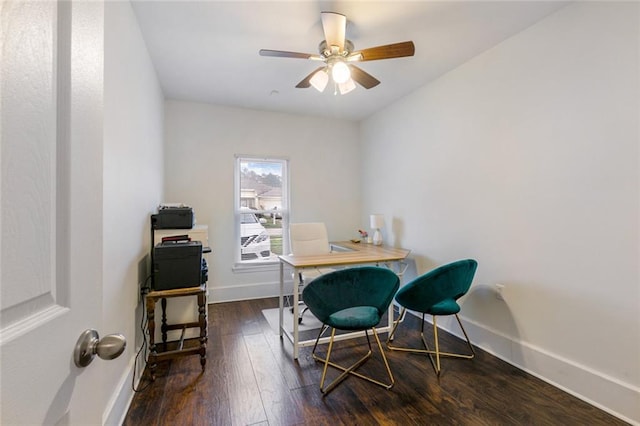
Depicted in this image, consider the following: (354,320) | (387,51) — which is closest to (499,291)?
(354,320)

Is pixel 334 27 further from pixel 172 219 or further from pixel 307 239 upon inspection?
pixel 307 239

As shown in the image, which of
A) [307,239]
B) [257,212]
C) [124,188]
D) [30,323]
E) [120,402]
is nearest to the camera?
[30,323]

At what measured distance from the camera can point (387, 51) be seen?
207 cm

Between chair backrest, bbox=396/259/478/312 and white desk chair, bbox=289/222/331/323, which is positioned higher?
white desk chair, bbox=289/222/331/323

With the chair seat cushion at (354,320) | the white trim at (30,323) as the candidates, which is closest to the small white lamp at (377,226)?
the chair seat cushion at (354,320)

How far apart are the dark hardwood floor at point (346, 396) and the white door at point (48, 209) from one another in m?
1.43

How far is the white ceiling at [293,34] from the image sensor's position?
2.01 meters

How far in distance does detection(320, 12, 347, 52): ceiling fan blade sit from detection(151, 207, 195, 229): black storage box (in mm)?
1911

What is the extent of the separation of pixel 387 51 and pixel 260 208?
2.75 m

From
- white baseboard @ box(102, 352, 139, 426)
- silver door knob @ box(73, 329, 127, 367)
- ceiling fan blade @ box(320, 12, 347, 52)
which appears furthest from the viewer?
ceiling fan blade @ box(320, 12, 347, 52)

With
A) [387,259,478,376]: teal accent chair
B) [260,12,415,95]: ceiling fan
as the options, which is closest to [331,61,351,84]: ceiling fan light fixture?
[260,12,415,95]: ceiling fan

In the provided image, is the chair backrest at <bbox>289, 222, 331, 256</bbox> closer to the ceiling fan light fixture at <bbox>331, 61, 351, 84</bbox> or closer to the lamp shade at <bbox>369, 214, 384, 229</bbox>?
the lamp shade at <bbox>369, 214, 384, 229</bbox>

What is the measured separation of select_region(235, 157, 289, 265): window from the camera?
4.08 metres

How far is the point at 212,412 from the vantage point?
179 centimetres
